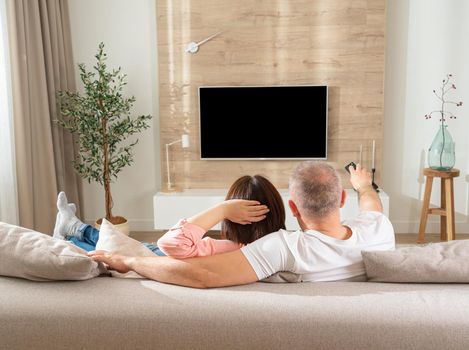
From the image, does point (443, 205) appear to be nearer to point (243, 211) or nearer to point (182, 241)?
point (243, 211)

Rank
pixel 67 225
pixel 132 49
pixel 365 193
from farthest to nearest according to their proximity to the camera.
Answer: pixel 132 49
pixel 67 225
pixel 365 193

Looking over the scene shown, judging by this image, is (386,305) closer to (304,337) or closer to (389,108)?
(304,337)

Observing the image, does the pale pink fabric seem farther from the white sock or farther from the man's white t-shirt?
the white sock

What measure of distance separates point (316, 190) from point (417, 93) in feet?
10.8

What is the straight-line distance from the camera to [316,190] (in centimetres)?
171

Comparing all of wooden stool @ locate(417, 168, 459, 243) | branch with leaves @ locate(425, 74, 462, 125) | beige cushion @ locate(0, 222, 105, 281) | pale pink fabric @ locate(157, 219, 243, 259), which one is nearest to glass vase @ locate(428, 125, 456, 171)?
wooden stool @ locate(417, 168, 459, 243)

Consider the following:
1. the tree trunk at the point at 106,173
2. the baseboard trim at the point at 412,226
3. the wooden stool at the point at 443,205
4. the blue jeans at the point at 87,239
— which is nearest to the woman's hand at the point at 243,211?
the blue jeans at the point at 87,239

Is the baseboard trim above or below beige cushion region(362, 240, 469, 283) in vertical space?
below

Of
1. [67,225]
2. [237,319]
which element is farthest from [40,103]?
[237,319]

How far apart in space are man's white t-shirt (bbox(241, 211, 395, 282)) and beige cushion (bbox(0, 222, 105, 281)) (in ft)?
1.58

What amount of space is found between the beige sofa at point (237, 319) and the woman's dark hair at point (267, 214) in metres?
0.26

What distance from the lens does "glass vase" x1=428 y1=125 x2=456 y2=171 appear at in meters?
4.29

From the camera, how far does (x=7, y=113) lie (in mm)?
3939

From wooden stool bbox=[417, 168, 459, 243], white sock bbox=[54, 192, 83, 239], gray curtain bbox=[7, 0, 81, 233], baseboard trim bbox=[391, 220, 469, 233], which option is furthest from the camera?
baseboard trim bbox=[391, 220, 469, 233]
